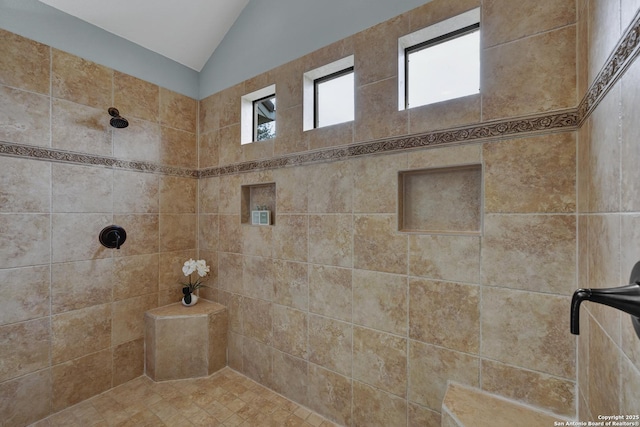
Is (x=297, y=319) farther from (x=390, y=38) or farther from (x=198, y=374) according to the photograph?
(x=390, y=38)

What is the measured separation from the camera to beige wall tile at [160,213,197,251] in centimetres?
235

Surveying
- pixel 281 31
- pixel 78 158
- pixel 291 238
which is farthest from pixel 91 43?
pixel 291 238

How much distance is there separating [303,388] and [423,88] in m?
2.13

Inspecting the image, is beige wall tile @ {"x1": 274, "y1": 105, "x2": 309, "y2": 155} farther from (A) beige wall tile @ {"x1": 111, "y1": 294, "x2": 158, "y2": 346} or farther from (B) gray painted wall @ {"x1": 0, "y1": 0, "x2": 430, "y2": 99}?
(A) beige wall tile @ {"x1": 111, "y1": 294, "x2": 158, "y2": 346}

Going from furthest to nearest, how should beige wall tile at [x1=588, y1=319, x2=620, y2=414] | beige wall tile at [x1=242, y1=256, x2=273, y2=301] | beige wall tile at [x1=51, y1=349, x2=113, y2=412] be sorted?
beige wall tile at [x1=242, y1=256, x2=273, y2=301]
beige wall tile at [x1=51, y1=349, x2=113, y2=412]
beige wall tile at [x1=588, y1=319, x2=620, y2=414]

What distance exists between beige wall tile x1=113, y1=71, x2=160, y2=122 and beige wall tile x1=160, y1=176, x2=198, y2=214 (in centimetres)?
55

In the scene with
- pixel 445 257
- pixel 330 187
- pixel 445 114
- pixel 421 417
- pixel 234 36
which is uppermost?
pixel 234 36

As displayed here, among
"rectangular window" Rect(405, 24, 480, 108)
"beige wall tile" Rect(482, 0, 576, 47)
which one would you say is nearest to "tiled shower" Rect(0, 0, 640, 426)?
"beige wall tile" Rect(482, 0, 576, 47)

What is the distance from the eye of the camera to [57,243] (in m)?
1.80

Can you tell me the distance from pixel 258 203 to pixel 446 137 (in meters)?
1.52

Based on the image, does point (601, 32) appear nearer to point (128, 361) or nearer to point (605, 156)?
point (605, 156)

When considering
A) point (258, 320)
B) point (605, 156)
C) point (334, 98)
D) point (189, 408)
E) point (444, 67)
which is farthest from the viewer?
point (258, 320)

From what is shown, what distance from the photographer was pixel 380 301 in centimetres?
151

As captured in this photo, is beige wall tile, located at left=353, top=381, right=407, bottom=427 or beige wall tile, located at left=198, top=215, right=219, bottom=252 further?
beige wall tile, located at left=198, top=215, right=219, bottom=252
